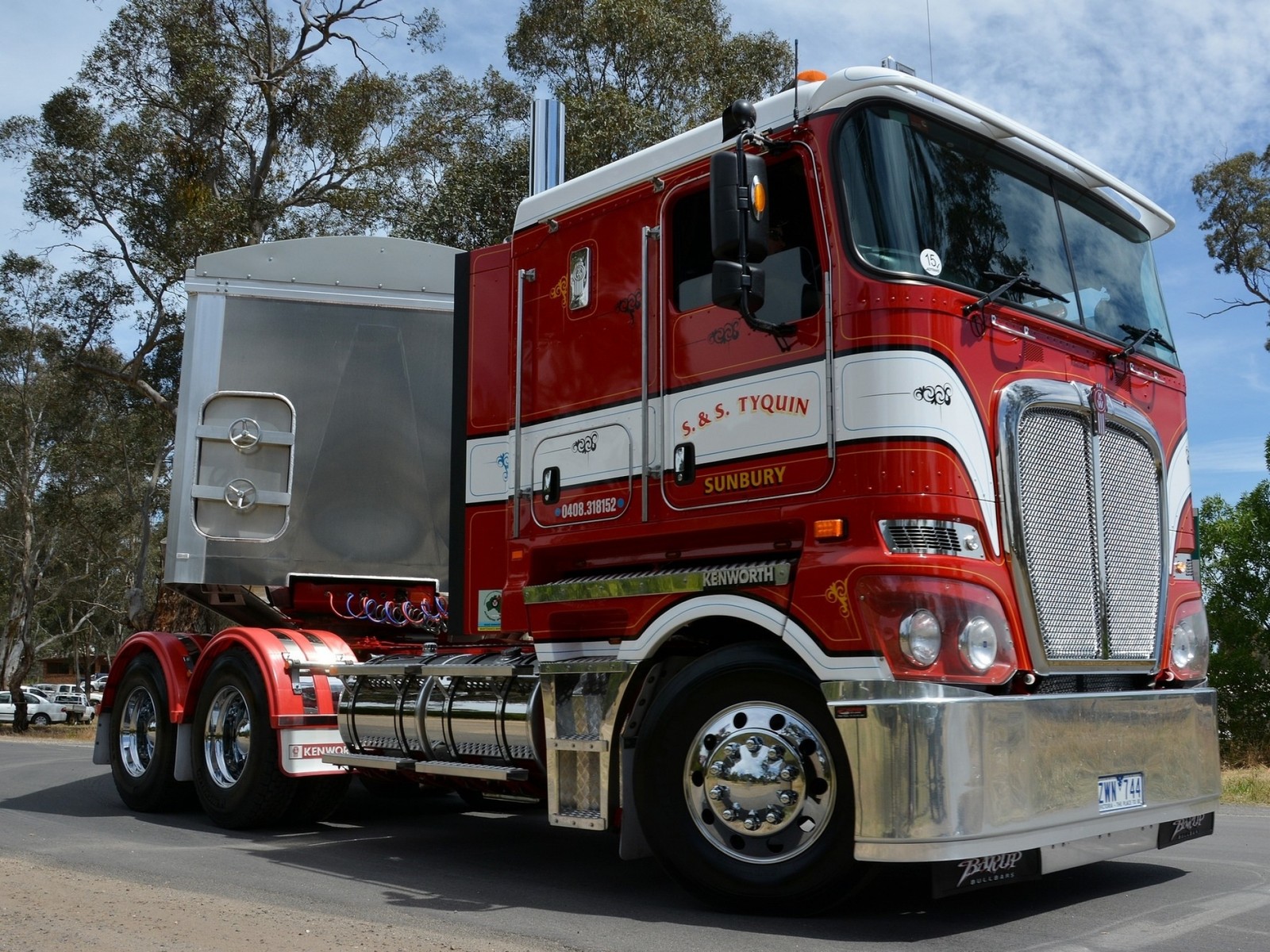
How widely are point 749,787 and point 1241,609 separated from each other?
21678 millimetres

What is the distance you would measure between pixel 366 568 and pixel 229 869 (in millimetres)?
2682

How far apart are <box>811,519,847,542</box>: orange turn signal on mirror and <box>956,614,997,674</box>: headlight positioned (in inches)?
23.1

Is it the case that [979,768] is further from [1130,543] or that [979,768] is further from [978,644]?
[1130,543]

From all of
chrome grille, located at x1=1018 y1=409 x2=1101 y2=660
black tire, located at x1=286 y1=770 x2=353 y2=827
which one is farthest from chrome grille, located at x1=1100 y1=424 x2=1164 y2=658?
black tire, located at x1=286 y1=770 x2=353 y2=827

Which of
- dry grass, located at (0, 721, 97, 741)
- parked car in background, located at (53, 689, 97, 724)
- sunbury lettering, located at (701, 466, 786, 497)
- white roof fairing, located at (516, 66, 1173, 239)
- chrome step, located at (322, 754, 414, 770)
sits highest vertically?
white roof fairing, located at (516, 66, 1173, 239)

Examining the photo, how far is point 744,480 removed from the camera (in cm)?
539

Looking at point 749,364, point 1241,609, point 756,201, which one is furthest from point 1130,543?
point 1241,609

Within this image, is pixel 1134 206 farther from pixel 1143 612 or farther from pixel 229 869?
pixel 229 869

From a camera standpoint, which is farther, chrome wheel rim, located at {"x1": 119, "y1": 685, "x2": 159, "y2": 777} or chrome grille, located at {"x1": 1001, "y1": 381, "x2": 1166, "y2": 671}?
chrome wheel rim, located at {"x1": 119, "y1": 685, "x2": 159, "y2": 777}

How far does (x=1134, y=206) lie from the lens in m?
6.45

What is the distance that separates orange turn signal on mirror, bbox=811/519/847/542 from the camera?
4953mm

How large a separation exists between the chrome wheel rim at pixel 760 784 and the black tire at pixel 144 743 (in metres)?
5.00

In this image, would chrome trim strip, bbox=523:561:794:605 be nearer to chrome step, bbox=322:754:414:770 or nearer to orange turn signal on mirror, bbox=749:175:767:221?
orange turn signal on mirror, bbox=749:175:767:221

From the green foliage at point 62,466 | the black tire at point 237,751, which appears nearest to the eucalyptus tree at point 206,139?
the green foliage at point 62,466
